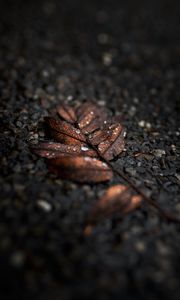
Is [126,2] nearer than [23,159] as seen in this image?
No

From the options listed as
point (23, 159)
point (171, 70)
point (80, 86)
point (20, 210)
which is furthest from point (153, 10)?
point (20, 210)

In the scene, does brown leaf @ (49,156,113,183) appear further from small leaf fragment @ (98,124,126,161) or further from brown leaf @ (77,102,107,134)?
brown leaf @ (77,102,107,134)

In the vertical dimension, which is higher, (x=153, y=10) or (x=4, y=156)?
(x=153, y=10)

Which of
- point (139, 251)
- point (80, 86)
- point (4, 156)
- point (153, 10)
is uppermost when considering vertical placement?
point (153, 10)

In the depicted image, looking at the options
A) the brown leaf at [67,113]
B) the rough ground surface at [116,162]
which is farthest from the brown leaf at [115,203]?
the brown leaf at [67,113]

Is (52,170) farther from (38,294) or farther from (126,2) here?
(126,2)

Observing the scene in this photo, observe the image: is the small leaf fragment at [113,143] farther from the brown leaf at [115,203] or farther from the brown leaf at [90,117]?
the brown leaf at [115,203]

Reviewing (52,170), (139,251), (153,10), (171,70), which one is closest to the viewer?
(139,251)
